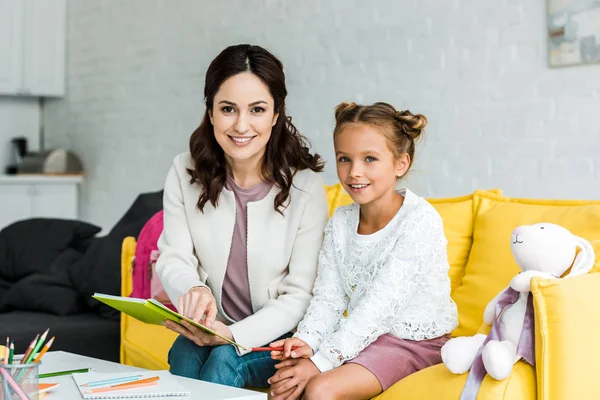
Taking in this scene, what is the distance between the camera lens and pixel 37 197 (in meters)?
5.56

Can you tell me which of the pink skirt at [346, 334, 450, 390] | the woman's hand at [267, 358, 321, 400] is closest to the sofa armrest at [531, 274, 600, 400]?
the pink skirt at [346, 334, 450, 390]

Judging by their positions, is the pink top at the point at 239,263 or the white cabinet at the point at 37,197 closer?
the pink top at the point at 239,263

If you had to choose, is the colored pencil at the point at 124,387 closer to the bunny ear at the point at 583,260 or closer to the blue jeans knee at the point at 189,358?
the blue jeans knee at the point at 189,358

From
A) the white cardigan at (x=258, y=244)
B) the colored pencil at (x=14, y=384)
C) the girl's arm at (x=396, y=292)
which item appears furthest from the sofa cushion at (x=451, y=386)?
the colored pencil at (x=14, y=384)

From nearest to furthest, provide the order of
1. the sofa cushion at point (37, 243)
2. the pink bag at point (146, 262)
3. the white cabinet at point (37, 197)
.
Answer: the pink bag at point (146, 262), the sofa cushion at point (37, 243), the white cabinet at point (37, 197)

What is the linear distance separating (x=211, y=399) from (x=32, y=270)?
92.7 inches

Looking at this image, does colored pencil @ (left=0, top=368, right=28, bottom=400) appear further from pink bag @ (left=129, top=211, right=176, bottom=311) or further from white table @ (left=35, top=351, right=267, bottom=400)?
pink bag @ (left=129, top=211, right=176, bottom=311)

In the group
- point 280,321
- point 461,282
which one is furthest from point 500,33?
point 280,321

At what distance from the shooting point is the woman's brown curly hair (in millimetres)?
2164

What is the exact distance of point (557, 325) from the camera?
164 centimetres

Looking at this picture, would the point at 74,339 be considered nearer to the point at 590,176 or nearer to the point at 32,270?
the point at 32,270

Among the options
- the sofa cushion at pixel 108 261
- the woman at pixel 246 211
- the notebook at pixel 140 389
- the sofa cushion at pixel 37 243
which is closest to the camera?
the notebook at pixel 140 389

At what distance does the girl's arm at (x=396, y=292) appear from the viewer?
1922mm

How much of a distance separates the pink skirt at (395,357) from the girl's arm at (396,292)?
0.02m
